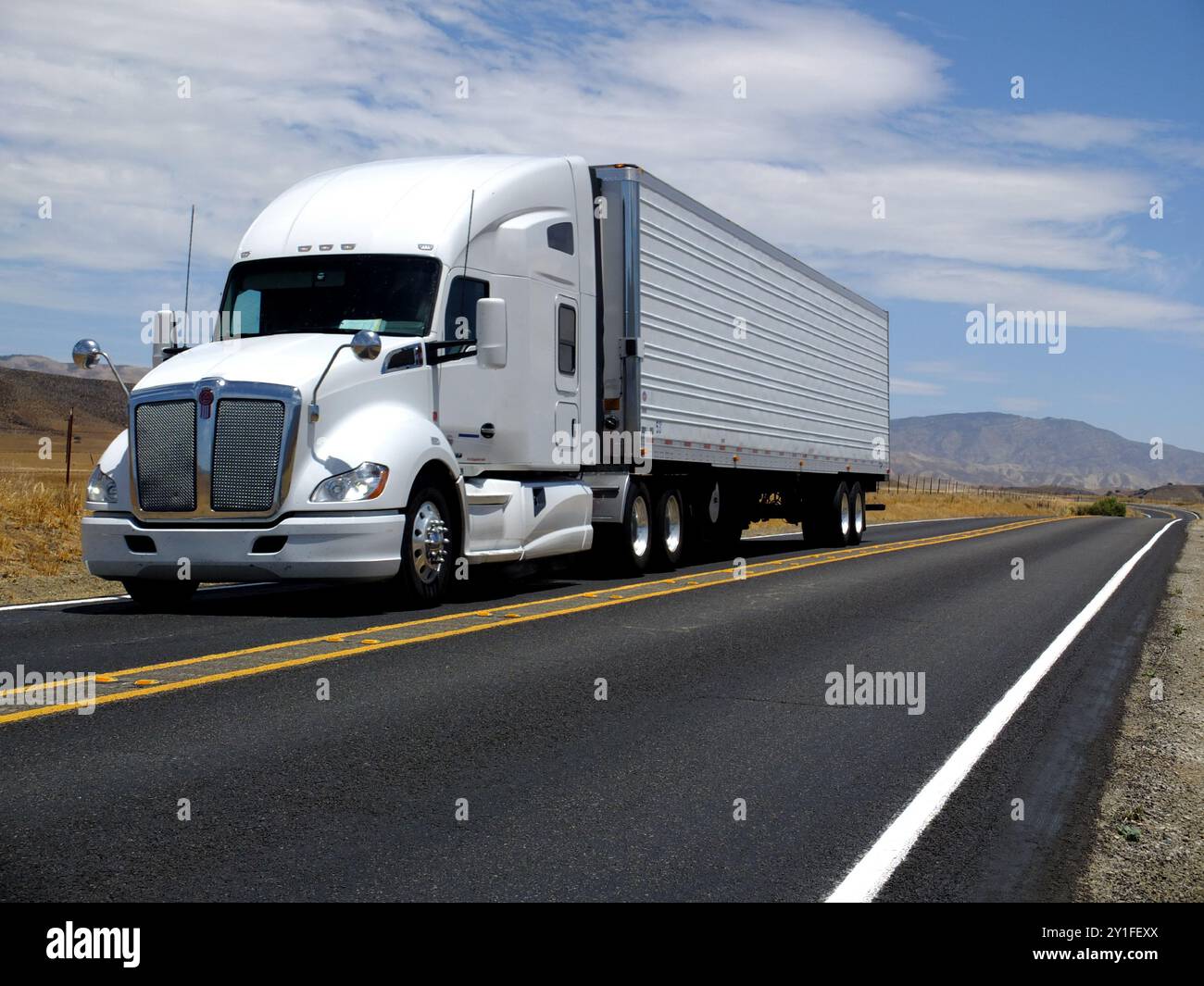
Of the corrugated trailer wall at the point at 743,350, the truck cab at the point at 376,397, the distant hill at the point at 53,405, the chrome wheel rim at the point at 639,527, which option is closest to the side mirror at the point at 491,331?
the truck cab at the point at 376,397

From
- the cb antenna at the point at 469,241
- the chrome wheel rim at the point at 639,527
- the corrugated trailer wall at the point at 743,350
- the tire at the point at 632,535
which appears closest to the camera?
the cb antenna at the point at 469,241

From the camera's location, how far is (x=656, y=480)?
16.7 metres

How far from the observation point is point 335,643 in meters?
9.40

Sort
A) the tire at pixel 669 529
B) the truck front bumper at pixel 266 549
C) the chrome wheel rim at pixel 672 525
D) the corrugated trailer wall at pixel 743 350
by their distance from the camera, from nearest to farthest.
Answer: the truck front bumper at pixel 266 549, the corrugated trailer wall at pixel 743 350, the tire at pixel 669 529, the chrome wheel rim at pixel 672 525

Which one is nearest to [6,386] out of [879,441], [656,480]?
[879,441]

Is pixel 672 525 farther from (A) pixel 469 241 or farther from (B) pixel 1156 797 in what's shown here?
(B) pixel 1156 797

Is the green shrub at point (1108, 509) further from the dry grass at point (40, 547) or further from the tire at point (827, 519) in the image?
the dry grass at point (40, 547)

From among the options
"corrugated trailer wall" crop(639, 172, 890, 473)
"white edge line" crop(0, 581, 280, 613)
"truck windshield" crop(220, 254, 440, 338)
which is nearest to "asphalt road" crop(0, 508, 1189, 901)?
"white edge line" crop(0, 581, 280, 613)

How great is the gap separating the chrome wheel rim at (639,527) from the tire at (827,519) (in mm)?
8619

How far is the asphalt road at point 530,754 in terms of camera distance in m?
4.57

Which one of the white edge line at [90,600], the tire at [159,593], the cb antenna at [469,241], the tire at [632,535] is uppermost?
the cb antenna at [469,241]

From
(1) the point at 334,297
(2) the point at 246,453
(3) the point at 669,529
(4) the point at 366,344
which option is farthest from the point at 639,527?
(2) the point at 246,453
